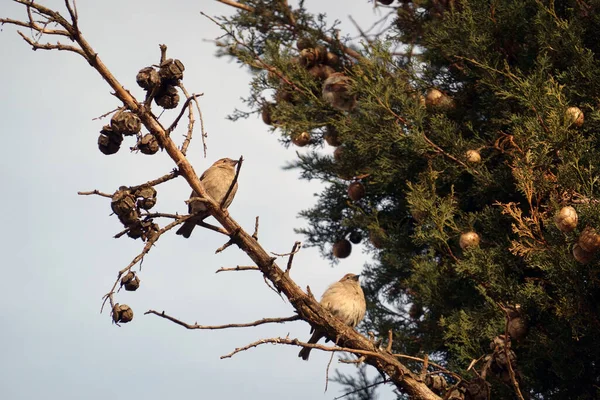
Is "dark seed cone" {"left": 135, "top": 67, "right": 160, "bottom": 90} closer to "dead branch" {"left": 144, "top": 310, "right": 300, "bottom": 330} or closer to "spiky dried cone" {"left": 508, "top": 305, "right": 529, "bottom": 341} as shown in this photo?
"dead branch" {"left": 144, "top": 310, "right": 300, "bottom": 330}

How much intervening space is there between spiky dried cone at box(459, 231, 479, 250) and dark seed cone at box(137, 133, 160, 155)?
89.0 inches

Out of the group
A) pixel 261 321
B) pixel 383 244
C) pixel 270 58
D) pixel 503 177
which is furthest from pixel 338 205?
pixel 261 321

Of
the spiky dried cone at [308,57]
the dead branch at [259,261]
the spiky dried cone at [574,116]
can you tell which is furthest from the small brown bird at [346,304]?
the spiky dried cone at [574,116]

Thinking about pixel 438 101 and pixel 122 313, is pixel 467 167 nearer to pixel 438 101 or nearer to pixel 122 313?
pixel 438 101

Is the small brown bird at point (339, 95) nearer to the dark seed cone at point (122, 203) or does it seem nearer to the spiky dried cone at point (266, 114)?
the spiky dried cone at point (266, 114)

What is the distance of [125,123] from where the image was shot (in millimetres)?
3881

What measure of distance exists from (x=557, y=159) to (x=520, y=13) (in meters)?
1.24

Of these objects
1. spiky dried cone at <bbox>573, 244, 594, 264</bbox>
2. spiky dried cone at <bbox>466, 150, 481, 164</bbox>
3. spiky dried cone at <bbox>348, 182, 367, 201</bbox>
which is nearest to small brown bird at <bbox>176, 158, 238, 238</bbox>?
spiky dried cone at <bbox>348, 182, 367, 201</bbox>

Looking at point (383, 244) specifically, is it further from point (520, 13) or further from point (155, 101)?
point (155, 101)

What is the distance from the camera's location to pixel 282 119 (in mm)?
6891

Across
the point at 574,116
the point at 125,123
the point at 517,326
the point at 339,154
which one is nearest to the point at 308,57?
the point at 339,154

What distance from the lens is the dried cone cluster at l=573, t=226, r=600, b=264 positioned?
458cm

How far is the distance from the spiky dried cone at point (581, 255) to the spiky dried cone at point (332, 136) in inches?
105

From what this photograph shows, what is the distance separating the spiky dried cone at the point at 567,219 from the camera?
15.2ft
